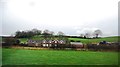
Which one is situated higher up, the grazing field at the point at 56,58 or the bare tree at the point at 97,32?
the bare tree at the point at 97,32

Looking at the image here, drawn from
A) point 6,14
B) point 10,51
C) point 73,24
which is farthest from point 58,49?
point 6,14

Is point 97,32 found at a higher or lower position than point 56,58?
higher

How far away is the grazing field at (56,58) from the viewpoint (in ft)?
12.6

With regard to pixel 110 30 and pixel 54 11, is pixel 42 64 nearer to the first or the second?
pixel 54 11

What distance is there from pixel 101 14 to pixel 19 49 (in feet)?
4.96

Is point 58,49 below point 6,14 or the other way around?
below

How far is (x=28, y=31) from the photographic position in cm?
382

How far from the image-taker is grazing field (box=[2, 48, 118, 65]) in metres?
3.85

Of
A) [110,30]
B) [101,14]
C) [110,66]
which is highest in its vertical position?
[101,14]

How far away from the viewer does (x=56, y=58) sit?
12.7ft

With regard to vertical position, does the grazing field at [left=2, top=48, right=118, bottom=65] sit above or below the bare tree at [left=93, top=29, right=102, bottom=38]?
below

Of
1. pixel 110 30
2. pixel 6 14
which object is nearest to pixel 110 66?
pixel 110 30

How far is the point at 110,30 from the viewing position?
379cm

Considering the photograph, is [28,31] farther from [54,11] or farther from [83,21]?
[83,21]
